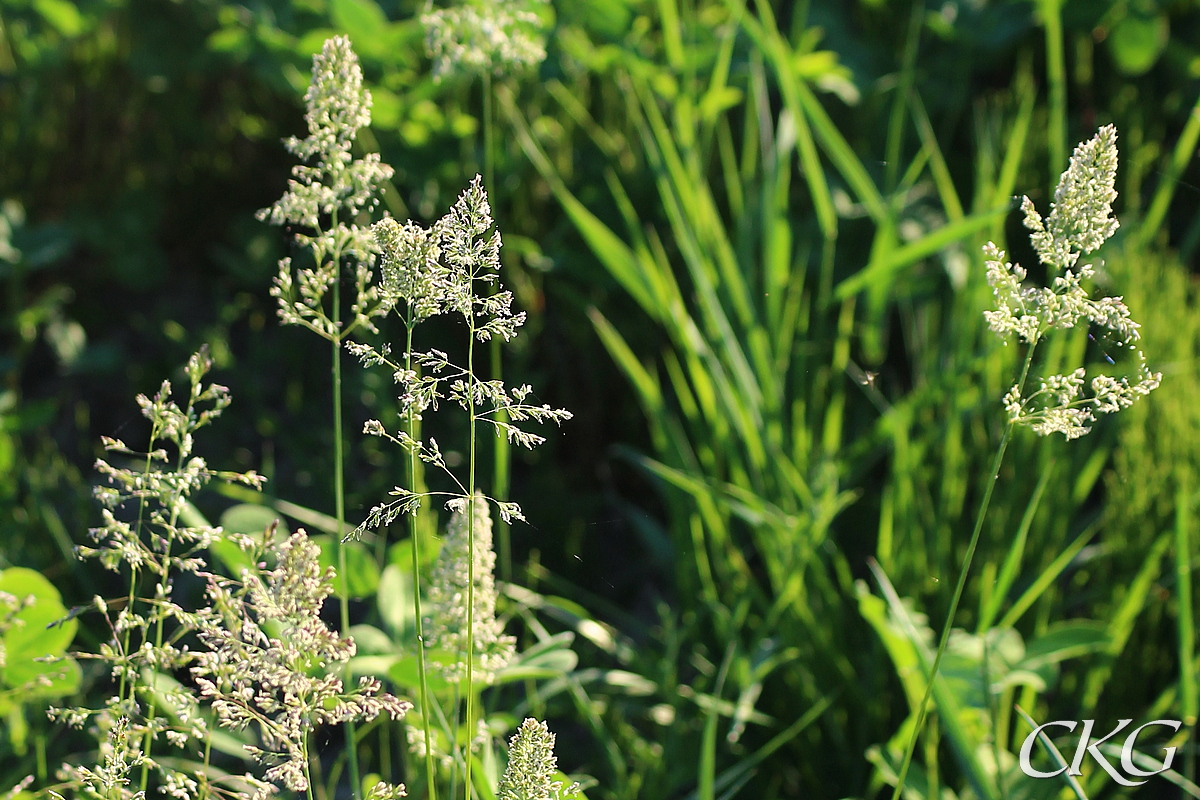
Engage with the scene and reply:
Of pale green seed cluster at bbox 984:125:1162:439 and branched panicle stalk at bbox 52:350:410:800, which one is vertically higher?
pale green seed cluster at bbox 984:125:1162:439

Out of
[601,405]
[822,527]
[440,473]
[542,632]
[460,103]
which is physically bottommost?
[542,632]

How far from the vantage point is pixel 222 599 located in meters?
0.73

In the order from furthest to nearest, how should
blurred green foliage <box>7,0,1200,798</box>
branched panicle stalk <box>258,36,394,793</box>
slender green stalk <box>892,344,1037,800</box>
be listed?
blurred green foliage <box>7,0,1200,798</box> → branched panicle stalk <box>258,36,394,793</box> → slender green stalk <box>892,344,1037,800</box>

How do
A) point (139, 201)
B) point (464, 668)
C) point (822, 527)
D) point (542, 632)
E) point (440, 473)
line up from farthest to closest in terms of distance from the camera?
point (139, 201) → point (440, 473) → point (822, 527) → point (542, 632) → point (464, 668)

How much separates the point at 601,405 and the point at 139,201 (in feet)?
3.56

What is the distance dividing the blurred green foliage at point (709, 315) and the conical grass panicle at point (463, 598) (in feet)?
0.83

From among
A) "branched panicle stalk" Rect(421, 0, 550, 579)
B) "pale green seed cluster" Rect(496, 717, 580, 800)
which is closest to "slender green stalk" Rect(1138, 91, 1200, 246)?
"branched panicle stalk" Rect(421, 0, 550, 579)

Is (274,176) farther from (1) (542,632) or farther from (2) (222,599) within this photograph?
(2) (222,599)

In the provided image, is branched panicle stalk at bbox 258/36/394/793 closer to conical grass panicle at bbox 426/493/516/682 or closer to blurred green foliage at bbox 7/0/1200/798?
→ conical grass panicle at bbox 426/493/516/682

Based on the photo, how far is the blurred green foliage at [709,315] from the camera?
1.38 metres

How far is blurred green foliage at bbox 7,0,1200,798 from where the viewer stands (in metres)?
1.38

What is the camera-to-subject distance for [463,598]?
90 centimetres

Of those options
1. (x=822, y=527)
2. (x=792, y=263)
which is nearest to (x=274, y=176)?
(x=792, y=263)

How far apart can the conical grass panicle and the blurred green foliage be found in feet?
0.83
